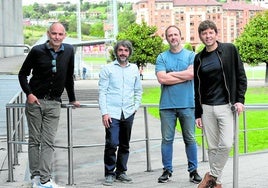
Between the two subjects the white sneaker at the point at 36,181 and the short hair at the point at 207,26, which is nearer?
the short hair at the point at 207,26

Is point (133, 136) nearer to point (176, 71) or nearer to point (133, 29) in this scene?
point (176, 71)

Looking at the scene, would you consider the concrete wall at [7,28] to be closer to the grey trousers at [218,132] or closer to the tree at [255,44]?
the tree at [255,44]

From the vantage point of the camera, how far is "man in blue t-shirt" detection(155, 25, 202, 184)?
617 centimetres

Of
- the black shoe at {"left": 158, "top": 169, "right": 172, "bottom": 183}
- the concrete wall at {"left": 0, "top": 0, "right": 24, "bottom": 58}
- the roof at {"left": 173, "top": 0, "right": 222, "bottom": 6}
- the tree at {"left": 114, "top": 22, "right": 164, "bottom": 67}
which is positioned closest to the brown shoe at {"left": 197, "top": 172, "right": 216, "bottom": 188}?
the black shoe at {"left": 158, "top": 169, "right": 172, "bottom": 183}

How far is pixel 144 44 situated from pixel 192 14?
93.5 metres

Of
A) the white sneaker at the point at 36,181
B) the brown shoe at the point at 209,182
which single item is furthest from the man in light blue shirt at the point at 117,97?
the brown shoe at the point at 209,182

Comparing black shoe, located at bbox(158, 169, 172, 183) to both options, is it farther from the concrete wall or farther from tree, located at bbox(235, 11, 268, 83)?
tree, located at bbox(235, 11, 268, 83)

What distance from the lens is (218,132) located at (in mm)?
5523

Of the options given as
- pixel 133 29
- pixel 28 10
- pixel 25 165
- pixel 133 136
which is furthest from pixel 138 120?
pixel 28 10

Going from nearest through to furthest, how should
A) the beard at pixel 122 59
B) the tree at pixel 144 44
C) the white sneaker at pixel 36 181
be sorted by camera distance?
1. the white sneaker at pixel 36 181
2. the beard at pixel 122 59
3. the tree at pixel 144 44

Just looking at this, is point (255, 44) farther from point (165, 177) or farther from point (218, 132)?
point (218, 132)

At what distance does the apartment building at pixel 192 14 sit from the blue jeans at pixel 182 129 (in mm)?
121816

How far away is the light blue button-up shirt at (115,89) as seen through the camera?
6328 millimetres

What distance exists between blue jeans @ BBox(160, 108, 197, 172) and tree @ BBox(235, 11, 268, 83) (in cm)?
3616
